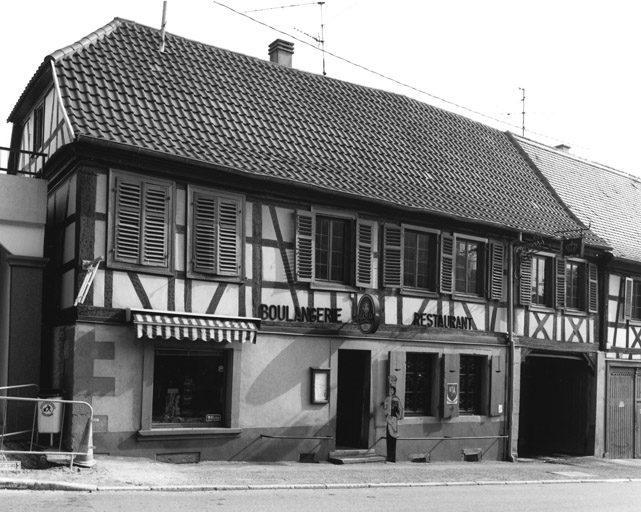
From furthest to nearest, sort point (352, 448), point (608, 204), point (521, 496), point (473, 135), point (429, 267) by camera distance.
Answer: point (608, 204) < point (473, 135) < point (429, 267) < point (352, 448) < point (521, 496)

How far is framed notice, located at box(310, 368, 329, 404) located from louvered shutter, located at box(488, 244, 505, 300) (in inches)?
220

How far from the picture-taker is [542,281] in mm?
23500

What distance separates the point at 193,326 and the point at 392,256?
562cm

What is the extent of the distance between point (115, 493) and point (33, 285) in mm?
5292

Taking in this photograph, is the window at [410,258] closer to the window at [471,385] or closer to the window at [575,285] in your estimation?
the window at [471,385]

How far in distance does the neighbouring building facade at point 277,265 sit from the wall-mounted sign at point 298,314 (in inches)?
1.3

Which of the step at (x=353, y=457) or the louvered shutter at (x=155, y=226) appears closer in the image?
the louvered shutter at (x=155, y=226)

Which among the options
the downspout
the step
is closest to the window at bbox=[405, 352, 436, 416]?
the step

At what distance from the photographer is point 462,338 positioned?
21.0m

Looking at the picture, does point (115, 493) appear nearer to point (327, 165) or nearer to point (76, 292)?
point (76, 292)

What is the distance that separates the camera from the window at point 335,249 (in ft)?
59.3

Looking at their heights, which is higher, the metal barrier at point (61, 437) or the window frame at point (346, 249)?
the window frame at point (346, 249)

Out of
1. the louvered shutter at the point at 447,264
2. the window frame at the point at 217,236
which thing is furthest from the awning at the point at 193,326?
the louvered shutter at the point at 447,264

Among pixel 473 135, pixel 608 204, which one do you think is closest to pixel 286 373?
pixel 473 135
